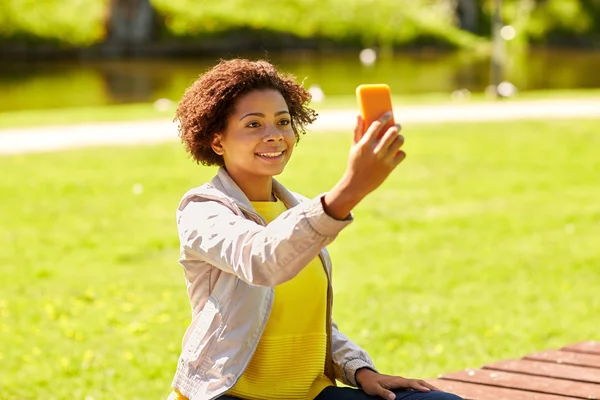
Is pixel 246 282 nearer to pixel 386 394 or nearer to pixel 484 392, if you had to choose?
pixel 386 394

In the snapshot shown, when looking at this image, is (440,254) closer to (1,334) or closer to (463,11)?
(1,334)

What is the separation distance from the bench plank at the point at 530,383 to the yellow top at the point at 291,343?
4.14ft

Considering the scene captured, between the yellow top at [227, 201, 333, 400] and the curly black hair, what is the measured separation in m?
0.25

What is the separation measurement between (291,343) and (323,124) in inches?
503

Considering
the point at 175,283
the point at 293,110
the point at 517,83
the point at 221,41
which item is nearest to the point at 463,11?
the point at 221,41

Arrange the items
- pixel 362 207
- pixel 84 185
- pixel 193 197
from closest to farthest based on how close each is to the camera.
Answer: pixel 193 197, pixel 362 207, pixel 84 185

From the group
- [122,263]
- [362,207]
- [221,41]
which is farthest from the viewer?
[221,41]

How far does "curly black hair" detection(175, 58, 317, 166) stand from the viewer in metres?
2.88

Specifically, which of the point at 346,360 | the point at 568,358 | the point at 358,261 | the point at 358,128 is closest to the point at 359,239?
the point at 358,261

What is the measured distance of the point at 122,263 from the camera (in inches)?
324

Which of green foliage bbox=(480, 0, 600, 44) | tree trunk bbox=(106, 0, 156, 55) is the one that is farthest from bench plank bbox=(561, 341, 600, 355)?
green foliage bbox=(480, 0, 600, 44)

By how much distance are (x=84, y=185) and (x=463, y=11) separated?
1707 inches

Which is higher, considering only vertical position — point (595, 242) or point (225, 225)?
point (225, 225)

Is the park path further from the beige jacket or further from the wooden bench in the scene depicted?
the beige jacket
